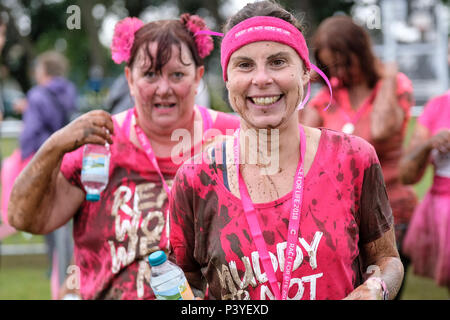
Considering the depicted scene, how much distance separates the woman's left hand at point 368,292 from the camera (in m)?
1.96

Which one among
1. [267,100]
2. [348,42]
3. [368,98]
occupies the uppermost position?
[348,42]

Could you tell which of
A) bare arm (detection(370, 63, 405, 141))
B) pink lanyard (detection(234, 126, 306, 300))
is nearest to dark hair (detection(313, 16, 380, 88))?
bare arm (detection(370, 63, 405, 141))

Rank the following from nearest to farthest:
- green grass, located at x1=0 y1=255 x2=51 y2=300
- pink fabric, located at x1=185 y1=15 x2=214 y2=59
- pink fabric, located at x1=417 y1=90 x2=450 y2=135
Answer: pink fabric, located at x1=185 y1=15 x2=214 y2=59, pink fabric, located at x1=417 y1=90 x2=450 y2=135, green grass, located at x1=0 y1=255 x2=51 y2=300

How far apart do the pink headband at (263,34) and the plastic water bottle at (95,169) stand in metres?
0.97

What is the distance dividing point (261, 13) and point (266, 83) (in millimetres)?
291

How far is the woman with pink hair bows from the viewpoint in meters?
2.83

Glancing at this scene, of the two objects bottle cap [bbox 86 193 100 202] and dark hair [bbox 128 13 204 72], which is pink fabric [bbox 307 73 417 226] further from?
bottle cap [bbox 86 193 100 202]

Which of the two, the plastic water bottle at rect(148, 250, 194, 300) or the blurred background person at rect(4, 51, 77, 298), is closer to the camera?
the plastic water bottle at rect(148, 250, 194, 300)

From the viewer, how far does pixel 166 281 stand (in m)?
2.06

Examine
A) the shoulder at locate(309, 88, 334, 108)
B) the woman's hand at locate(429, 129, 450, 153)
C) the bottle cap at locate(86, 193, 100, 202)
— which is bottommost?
the bottle cap at locate(86, 193, 100, 202)

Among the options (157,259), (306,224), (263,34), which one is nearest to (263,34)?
(263,34)

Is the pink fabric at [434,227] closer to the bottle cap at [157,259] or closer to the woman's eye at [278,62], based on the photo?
the woman's eye at [278,62]

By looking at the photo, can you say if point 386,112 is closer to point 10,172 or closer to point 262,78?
point 262,78
